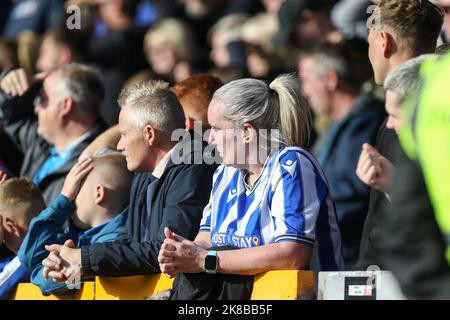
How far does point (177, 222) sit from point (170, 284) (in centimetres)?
38

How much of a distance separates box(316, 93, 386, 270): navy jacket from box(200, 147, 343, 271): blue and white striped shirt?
1.77 meters

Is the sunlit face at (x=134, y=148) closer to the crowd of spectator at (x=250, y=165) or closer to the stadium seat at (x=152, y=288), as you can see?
the crowd of spectator at (x=250, y=165)

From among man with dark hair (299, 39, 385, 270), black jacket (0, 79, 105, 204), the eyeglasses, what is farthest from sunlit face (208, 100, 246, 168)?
the eyeglasses

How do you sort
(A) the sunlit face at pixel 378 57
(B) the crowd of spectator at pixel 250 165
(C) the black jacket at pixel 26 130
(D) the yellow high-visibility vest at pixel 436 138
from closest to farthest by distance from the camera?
(D) the yellow high-visibility vest at pixel 436 138, (B) the crowd of spectator at pixel 250 165, (A) the sunlit face at pixel 378 57, (C) the black jacket at pixel 26 130

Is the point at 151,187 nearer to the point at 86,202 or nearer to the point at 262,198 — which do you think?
the point at 86,202

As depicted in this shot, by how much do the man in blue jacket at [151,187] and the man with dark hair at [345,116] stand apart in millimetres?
1405

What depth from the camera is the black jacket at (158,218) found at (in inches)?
218

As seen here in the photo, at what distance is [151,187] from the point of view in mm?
5914

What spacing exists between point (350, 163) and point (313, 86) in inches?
33.2

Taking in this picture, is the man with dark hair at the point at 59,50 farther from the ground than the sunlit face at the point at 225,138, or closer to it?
farther from the ground

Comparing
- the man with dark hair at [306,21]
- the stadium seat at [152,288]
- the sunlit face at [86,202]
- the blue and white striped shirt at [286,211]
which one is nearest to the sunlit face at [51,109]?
the sunlit face at [86,202]

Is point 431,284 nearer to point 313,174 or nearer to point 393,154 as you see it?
point 313,174

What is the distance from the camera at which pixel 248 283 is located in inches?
195

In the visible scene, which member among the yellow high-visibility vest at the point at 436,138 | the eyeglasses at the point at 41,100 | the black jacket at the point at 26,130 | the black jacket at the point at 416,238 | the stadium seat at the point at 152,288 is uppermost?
the yellow high-visibility vest at the point at 436,138
